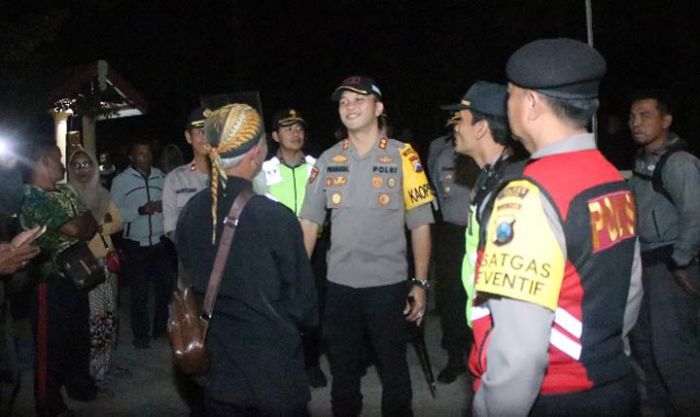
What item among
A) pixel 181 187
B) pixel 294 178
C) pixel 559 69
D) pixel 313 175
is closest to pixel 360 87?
pixel 313 175

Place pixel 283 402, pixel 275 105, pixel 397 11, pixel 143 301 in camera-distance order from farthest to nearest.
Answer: pixel 275 105, pixel 397 11, pixel 143 301, pixel 283 402

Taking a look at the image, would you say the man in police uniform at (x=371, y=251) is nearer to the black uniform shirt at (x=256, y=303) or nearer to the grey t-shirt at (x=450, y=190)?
the black uniform shirt at (x=256, y=303)

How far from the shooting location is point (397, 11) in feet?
70.5

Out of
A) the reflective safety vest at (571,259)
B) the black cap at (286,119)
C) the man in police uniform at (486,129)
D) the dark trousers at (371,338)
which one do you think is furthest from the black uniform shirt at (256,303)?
the black cap at (286,119)

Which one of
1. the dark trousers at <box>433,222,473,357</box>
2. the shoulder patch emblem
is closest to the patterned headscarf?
the shoulder patch emblem

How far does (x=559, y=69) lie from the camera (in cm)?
234

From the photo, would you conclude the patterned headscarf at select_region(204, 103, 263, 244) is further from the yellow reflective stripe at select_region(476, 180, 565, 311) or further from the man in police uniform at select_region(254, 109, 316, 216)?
the man in police uniform at select_region(254, 109, 316, 216)

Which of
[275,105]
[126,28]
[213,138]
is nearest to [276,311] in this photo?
[213,138]

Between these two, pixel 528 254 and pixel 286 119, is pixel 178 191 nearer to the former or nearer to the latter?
pixel 286 119

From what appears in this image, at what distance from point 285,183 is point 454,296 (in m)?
1.69

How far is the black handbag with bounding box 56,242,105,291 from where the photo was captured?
17.3ft

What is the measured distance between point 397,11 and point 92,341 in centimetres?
1706

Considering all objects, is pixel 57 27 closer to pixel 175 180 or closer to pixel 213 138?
pixel 175 180

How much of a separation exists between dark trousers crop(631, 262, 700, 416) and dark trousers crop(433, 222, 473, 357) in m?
1.59
